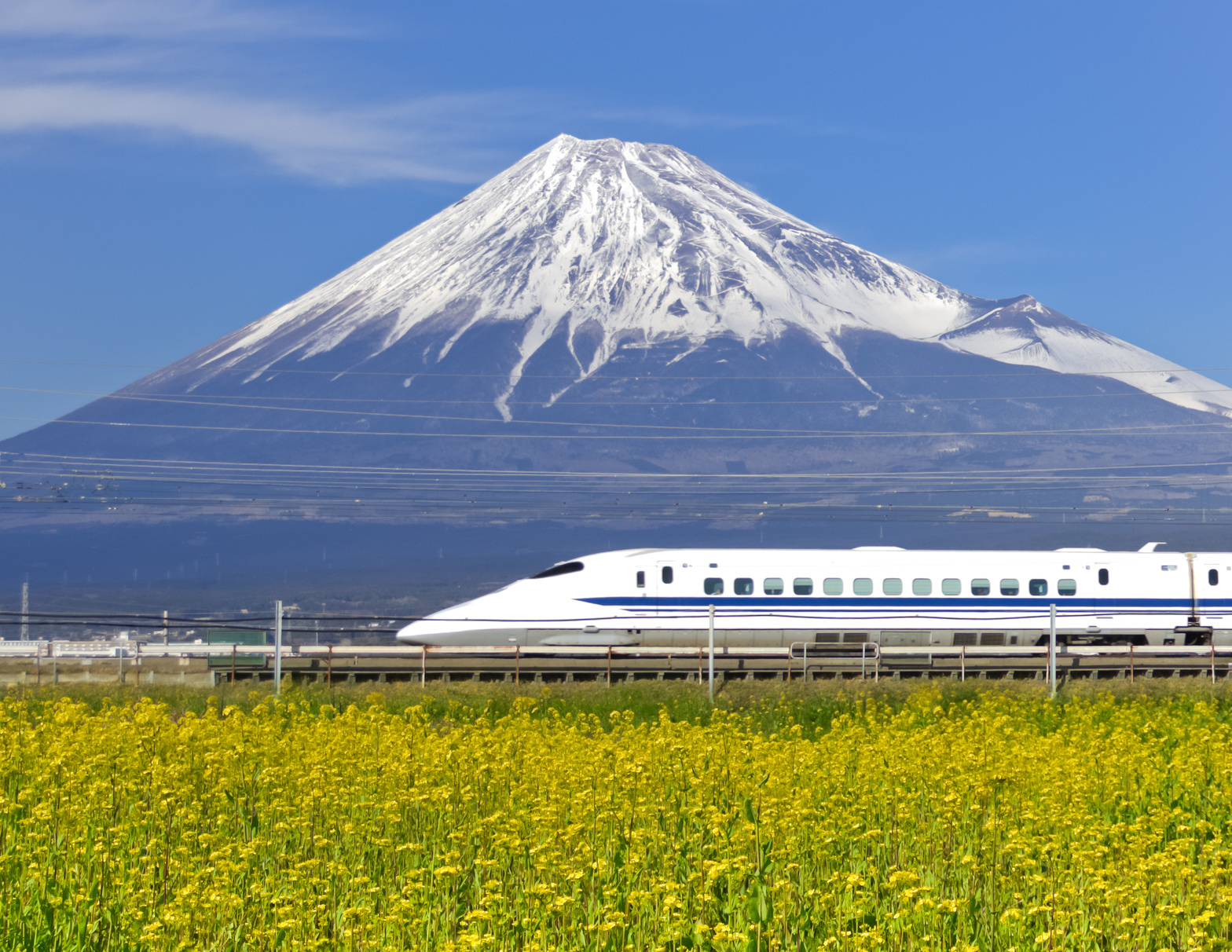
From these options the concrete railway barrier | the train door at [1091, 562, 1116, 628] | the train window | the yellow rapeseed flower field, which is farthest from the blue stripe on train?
the yellow rapeseed flower field

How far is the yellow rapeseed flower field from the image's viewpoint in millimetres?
8227

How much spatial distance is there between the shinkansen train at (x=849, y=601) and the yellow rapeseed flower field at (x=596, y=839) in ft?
76.2

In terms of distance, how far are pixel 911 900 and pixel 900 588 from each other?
108 ft

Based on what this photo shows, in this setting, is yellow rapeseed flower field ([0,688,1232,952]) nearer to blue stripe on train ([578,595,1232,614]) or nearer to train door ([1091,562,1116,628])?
blue stripe on train ([578,595,1232,614])

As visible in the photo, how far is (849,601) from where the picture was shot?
135ft

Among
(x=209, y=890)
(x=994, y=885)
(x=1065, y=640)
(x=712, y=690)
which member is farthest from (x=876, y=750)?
(x=1065, y=640)

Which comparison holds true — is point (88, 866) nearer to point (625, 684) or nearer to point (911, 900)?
point (911, 900)

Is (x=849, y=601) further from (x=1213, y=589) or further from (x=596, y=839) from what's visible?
(x=596, y=839)

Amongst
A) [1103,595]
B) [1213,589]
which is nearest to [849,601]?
[1103,595]

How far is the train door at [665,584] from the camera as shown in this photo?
40406 mm

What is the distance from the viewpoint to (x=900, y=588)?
136 feet

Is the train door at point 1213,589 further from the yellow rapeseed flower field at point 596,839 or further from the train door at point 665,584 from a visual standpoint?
the yellow rapeseed flower field at point 596,839

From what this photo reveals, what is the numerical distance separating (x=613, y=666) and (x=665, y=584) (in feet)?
18.0

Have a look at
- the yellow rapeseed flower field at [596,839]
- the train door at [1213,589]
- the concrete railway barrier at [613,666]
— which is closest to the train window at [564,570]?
the concrete railway barrier at [613,666]
